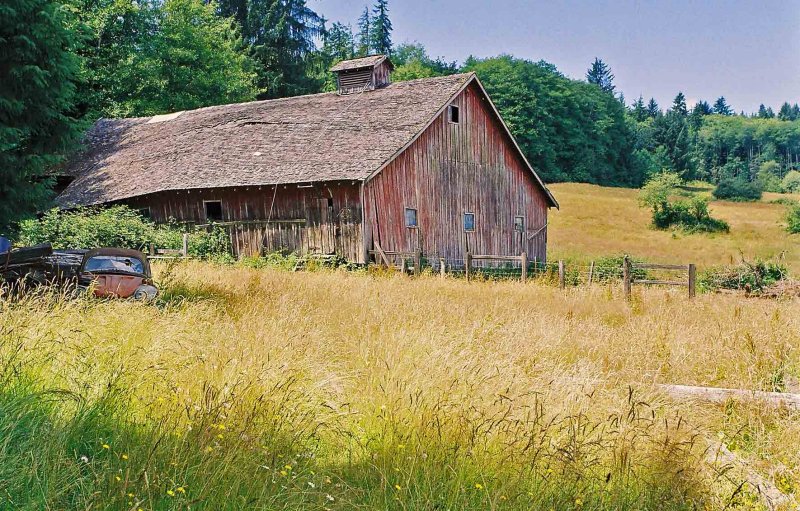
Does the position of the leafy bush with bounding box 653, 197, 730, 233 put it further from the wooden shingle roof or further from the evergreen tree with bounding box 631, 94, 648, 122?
the evergreen tree with bounding box 631, 94, 648, 122

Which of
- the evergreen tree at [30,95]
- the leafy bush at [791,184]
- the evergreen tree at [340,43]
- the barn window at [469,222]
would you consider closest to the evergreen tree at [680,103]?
the leafy bush at [791,184]

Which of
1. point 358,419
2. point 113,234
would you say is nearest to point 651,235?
point 113,234

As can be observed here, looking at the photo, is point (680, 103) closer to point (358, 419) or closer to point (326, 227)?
point (326, 227)

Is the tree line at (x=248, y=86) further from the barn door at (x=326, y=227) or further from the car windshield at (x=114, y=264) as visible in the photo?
the barn door at (x=326, y=227)

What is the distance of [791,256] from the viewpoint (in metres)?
39.2

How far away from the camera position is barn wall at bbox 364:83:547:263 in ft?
76.8

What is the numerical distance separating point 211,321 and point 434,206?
17041 millimetres

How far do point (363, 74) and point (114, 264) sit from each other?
19.6 metres

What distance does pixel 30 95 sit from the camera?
12.7 m

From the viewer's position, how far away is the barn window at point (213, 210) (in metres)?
25.2

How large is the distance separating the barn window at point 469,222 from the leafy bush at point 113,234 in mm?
8601

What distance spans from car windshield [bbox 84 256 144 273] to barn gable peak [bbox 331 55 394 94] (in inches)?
739

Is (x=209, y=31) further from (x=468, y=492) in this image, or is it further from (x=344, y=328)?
(x=468, y=492)

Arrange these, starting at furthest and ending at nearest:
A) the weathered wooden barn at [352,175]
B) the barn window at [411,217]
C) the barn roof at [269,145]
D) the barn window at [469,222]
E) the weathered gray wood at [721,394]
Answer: the barn window at [469,222] < the barn window at [411,217] < the barn roof at [269,145] < the weathered wooden barn at [352,175] < the weathered gray wood at [721,394]
